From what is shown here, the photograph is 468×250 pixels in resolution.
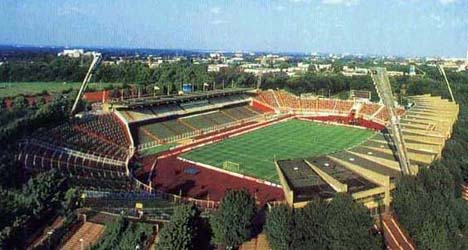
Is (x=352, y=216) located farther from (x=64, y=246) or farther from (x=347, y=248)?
(x=64, y=246)

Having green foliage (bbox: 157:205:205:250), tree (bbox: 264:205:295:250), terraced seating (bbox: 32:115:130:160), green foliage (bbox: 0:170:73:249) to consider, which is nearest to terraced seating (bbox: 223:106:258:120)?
terraced seating (bbox: 32:115:130:160)

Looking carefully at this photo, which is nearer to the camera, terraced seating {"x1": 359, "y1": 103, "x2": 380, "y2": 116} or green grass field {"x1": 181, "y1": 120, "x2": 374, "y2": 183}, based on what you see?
green grass field {"x1": 181, "y1": 120, "x2": 374, "y2": 183}

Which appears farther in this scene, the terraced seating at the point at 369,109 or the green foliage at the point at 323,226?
the terraced seating at the point at 369,109

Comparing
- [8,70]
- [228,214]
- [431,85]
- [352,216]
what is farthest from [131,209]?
[8,70]

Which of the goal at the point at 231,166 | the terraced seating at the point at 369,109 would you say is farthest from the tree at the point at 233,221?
the terraced seating at the point at 369,109

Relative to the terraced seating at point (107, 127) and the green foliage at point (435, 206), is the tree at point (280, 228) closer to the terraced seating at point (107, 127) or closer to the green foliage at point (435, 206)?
the green foliage at point (435, 206)

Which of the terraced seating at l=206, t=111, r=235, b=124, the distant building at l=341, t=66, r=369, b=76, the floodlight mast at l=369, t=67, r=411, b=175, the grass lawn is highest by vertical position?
the floodlight mast at l=369, t=67, r=411, b=175

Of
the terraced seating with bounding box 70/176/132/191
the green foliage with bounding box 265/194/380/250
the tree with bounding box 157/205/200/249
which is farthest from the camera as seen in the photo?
the terraced seating with bounding box 70/176/132/191

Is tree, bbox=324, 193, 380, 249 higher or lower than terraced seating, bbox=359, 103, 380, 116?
higher

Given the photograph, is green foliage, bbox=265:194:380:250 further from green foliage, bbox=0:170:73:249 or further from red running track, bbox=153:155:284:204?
green foliage, bbox=0:170:73:249
